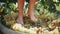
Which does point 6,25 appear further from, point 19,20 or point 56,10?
point 56,10

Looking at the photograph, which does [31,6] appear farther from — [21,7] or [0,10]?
[0,10]

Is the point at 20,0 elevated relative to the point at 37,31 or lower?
elevated

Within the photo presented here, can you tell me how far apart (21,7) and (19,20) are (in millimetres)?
61

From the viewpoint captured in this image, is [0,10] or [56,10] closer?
[56,10]

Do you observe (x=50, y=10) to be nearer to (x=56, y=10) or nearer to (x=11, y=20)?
(x=56, y=10)

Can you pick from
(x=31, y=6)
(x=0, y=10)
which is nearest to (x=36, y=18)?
(x=31, y=6)

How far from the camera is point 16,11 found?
946 mm

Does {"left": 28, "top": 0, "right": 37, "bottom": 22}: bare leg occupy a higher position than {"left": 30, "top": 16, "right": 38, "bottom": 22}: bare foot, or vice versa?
{"left": 28, "top": 0, "right": 37, "bottom": 22}: bare leg

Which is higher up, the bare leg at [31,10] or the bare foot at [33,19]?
the bare leg at [31,10]

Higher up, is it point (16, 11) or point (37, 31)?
point (16, 11)

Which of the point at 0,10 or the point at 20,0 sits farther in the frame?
the point at 0,10

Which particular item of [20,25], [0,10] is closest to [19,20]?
[20,25]

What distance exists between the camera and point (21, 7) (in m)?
0.92

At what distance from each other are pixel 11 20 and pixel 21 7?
0.08 metres
